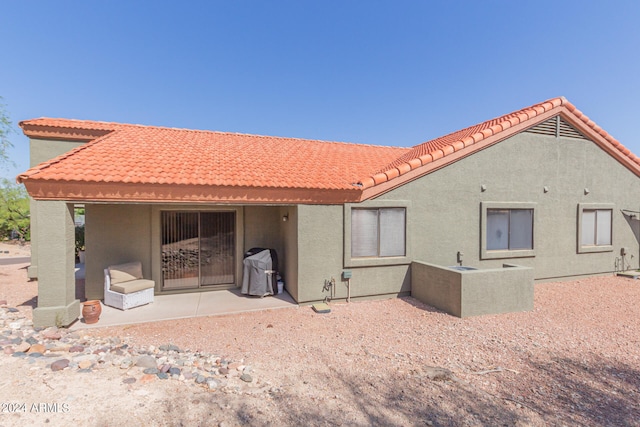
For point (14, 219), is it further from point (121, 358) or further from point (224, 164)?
point (121, 358)

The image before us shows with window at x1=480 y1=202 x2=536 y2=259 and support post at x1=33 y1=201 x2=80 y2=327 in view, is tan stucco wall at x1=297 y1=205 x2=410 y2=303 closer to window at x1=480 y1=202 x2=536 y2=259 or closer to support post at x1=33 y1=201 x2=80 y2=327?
window at x1=480 y1=202 x2=536 y2=259

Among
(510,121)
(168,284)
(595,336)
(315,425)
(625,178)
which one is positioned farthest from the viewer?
(625,178)

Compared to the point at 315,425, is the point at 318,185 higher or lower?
higher

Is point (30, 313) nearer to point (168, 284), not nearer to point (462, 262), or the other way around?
point (168, 284)

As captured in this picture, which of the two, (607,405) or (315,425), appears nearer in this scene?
(315,425)

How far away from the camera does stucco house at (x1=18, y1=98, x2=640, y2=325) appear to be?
702 cm

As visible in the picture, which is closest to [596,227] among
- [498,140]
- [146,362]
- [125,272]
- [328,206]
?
[498,140]

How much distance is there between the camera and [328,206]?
827 centimetres

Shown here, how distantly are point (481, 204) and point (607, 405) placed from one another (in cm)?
669

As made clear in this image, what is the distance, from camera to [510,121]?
32.6 feet

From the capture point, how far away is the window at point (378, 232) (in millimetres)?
8578

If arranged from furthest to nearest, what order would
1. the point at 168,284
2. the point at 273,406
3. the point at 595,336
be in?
the point at 168,284 → the point at 595,336 → the point at 273,406

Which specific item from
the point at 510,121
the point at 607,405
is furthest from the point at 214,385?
the point at 510,121

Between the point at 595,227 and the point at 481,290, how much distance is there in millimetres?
8269
